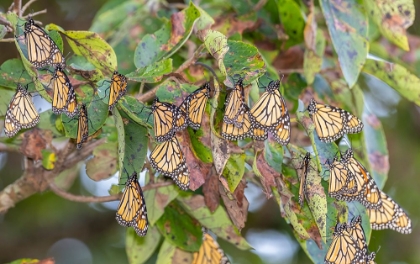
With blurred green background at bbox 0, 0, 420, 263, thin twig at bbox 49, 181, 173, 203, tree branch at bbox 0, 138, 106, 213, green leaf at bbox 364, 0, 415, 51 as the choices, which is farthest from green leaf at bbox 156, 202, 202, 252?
blurred green background at bbox 0, 0, 420, 263

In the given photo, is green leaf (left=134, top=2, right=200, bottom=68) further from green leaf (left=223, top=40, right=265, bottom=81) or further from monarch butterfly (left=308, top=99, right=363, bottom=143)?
monarch butterfly (left=308, top=99, right=363, bottom=143)

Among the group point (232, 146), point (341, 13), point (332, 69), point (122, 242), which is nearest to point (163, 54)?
point (232, 146)

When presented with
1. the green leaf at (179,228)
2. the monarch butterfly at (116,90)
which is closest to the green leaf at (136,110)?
the monarch butterfly at (116,90)

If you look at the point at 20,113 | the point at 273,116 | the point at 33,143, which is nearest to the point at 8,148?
the point at 33,143

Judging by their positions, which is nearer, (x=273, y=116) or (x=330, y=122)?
(x=273, y=116)

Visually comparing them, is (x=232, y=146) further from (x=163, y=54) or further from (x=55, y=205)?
(x=55, y=205)

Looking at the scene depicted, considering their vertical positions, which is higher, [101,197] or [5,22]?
[5,22]

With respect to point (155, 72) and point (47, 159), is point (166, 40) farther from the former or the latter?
point (47, 159)
